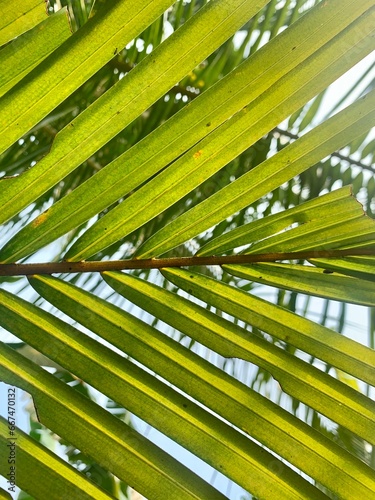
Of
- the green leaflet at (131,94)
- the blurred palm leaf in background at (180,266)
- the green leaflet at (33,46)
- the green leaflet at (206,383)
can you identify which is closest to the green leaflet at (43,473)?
the blurred palm leaf in background at (180,266)

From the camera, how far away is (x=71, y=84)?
575mm

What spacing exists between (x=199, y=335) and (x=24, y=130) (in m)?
0.33

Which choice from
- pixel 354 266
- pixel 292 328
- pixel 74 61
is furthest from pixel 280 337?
pixel 74 61

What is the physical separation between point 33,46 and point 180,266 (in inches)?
13.2

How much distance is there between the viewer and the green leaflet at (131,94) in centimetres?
57

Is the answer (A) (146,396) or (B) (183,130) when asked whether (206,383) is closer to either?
(A) (146,396)

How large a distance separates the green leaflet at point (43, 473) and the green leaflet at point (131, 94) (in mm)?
265

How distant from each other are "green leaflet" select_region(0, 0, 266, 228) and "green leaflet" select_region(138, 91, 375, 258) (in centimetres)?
16

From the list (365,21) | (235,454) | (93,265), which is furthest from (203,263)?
(365,21)

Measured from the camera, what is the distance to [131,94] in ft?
1.95

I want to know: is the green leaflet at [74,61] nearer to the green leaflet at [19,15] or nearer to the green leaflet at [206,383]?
the green leaflet at [19,15]

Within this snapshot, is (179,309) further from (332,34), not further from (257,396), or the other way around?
(332,34)

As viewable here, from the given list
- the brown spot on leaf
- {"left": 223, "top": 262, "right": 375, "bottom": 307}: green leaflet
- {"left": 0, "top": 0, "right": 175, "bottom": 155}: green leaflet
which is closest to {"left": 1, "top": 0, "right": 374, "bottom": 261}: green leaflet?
the brown spot on leaf

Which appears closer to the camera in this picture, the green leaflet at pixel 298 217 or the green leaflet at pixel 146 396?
the green leaflet at pixel 146 396
